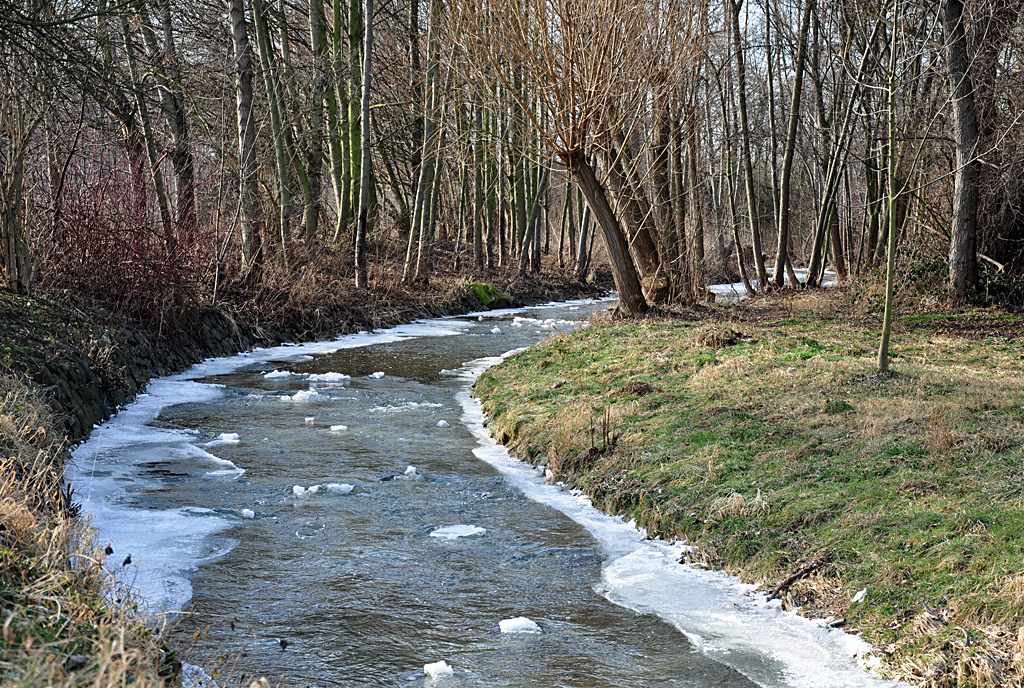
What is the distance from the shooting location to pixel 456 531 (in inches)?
283

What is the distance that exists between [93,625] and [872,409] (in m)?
6.59

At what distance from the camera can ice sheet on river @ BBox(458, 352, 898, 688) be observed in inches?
194

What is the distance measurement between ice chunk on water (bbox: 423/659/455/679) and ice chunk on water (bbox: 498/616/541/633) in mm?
632

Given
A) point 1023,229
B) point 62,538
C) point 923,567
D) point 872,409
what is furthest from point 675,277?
point 62,538

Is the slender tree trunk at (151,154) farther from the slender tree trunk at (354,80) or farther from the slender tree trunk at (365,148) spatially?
the slender tree trunk at (354,80)

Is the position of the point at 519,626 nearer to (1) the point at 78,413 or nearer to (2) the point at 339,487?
(2) the point at 339,487

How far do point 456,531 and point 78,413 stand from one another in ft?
16.6

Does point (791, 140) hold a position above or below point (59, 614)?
above

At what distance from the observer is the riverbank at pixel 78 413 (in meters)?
→ 3.44

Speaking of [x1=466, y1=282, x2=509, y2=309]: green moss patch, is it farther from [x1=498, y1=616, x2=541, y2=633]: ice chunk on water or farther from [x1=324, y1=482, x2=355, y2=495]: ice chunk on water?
[x1=498, y1=616, x2=541, y2=633]: ice chunk on water

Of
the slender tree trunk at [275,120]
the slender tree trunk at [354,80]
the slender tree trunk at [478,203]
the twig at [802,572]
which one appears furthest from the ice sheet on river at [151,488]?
the slender tree trunk at [478,203]

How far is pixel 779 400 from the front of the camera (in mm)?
8938

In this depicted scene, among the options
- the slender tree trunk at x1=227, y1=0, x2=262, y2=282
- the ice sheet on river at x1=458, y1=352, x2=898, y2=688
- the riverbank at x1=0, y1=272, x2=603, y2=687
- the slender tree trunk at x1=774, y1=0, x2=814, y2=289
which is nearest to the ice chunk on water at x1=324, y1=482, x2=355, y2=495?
the ice sheet on river at x1=458, y1=352, x2=898, y2=688

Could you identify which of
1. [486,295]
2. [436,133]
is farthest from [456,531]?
[486,295]
